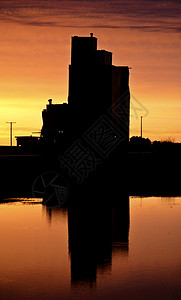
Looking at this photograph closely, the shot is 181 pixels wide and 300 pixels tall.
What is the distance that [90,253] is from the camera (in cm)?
1350

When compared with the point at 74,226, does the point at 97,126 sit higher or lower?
higher

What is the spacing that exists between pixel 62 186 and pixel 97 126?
2373 centimetres

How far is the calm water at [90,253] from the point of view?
10.2 m

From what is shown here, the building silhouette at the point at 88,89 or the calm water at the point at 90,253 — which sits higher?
the building silhouette at the point at 88,89

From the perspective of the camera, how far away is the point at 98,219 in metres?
19.0

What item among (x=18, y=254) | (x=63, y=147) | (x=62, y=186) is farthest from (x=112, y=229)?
(x=63, y=147)

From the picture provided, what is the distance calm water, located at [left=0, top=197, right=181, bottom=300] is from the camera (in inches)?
401

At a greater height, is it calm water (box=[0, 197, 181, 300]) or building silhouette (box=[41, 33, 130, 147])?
building silhouette (box=[41, 33, 130, 147])

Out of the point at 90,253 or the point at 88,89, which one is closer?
the point at 90,253

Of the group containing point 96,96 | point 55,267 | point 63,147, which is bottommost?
point 55,267

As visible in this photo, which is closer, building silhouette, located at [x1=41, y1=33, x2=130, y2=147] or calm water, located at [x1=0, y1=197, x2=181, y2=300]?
calm water, located at [x1=0, y1=197, x2=181, y2=300]

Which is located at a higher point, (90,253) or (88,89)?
(88,89)

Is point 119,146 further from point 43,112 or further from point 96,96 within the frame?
point 43,112

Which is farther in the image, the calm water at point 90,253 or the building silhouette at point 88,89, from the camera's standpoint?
the building silhouette at point 88,89
